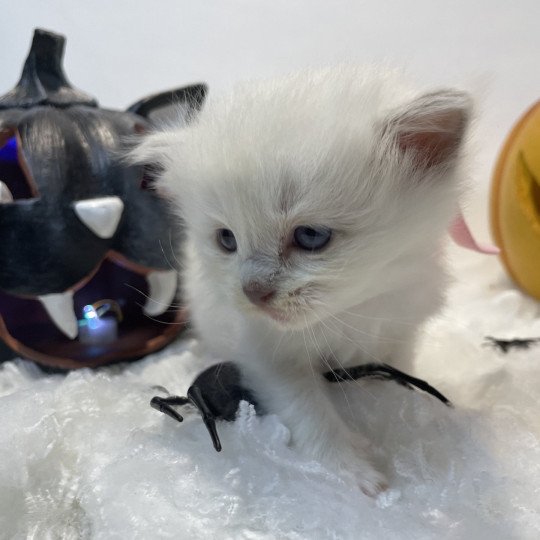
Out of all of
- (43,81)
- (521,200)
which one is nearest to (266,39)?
(43,81)

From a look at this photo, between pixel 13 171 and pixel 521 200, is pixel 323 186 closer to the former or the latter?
pixel 13 171

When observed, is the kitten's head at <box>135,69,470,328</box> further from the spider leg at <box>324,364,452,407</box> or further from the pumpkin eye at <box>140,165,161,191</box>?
the pumpkin eye at <box>140,165,161,191</box>

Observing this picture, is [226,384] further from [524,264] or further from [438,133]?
[524,264]

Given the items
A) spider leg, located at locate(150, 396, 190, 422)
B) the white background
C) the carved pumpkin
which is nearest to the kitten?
spider leg, located at locate(150, 396, 190, 422)

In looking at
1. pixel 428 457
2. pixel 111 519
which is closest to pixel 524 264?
pixel 428 457

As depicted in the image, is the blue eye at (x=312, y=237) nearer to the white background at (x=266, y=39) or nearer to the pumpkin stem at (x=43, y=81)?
the pumpkin stem at (x=43, y=81)

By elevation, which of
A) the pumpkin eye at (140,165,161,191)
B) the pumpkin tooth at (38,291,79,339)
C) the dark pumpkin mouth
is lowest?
the dark pumpkin mouth
